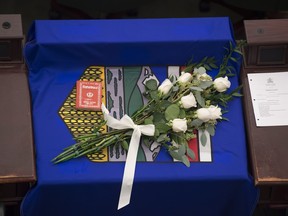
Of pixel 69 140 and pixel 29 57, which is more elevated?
pixel 29 57

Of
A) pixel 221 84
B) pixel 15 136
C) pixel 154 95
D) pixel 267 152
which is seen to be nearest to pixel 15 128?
pixel 15 136

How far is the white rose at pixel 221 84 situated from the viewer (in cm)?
167

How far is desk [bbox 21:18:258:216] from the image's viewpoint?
1.59m

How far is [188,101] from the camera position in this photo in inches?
64.2

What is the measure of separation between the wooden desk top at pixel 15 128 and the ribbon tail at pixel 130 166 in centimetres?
26

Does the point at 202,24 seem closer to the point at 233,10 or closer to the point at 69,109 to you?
the point at 69,109

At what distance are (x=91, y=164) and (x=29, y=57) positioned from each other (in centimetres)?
39

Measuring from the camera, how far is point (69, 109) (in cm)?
166

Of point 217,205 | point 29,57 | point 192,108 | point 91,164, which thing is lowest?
point 217,205

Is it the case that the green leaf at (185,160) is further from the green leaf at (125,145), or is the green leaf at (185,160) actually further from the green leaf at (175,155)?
the green leaf at (125,145)

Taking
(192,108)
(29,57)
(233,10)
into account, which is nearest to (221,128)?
(192,108)

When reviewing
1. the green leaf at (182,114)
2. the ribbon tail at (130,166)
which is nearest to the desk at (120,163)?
the ribbon tail at (130,166)

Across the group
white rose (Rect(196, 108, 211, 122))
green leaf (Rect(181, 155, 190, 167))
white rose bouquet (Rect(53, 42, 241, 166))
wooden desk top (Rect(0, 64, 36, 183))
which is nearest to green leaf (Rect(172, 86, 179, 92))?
white rose bouquet (Rect(53, 42, 241, 166))

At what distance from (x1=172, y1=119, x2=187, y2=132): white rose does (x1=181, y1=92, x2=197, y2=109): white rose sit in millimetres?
55
